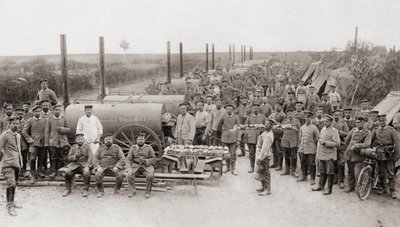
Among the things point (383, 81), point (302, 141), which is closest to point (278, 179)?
point (302, 141)

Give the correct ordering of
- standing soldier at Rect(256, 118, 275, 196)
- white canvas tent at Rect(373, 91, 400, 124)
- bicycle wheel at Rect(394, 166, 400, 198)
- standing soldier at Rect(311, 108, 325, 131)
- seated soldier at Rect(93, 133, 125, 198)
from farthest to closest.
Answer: white canvas tent at Rect(373, 91, 400, 124), standing soldier at Rect(311, 108, 325, 131), seated soldier at Rect(93, 133, 125, 198), bicycle wheel at Rect(394, 166, 400, 198), standing soldier at Rect(256, 118, 275, 196)

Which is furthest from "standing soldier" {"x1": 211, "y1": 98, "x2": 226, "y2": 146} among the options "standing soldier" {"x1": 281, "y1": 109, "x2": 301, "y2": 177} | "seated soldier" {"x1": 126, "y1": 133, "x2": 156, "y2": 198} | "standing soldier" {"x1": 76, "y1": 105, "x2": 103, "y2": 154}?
"standing soldier" {"x1": 76, "y1": 105, "x2": 103, "y2": 154}

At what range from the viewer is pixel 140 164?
9734 millimetres

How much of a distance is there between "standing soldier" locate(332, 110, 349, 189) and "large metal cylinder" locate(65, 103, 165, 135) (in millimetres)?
4612

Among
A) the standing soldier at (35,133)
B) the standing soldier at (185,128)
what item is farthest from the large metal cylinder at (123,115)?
the standing soldier at (35,133)

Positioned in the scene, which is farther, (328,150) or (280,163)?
(280,163)

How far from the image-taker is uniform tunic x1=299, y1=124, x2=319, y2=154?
10.2m

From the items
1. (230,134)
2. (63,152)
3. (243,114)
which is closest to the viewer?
(63,152)

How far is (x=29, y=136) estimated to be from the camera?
410 inches

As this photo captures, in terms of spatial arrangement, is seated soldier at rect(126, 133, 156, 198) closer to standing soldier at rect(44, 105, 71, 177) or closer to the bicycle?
standing soldier at rect(44, 105, 71, 177)

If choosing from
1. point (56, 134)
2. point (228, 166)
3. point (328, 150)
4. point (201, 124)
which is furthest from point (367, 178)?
point (56, 134)

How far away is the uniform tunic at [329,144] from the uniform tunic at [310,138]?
0.59 meters

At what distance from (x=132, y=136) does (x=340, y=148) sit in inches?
212

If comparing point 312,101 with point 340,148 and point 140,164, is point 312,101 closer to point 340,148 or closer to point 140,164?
point 340,148
